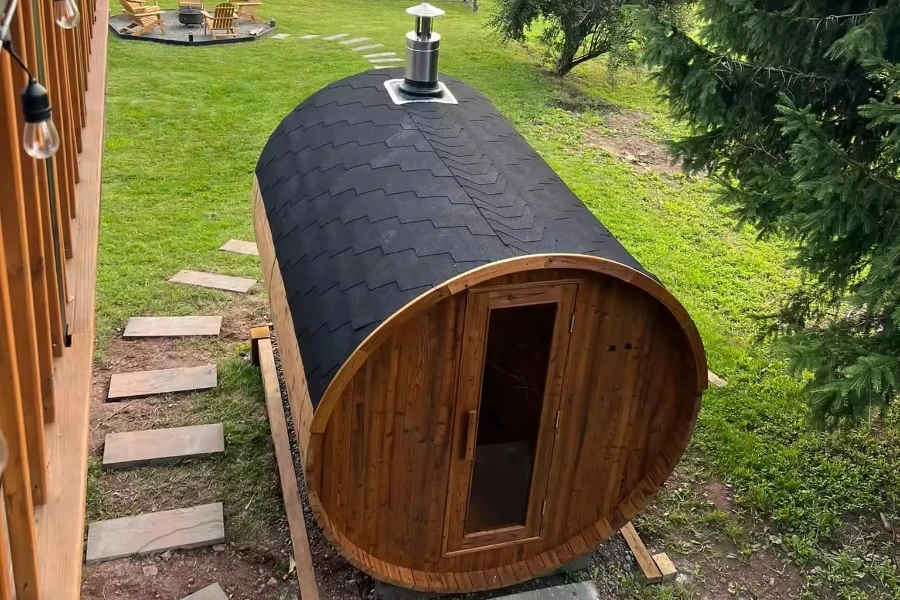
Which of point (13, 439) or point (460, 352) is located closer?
point (13, 439)

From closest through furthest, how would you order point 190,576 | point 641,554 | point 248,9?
point 190,576, point 641,554, point 248,9

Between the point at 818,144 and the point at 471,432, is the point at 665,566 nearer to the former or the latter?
the point at 471,432

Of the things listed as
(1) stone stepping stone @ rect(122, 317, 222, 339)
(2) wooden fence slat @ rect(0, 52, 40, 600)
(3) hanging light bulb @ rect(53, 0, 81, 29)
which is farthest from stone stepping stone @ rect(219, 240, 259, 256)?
(2) wooden fence slat @ rect(0, 52, 40, 600)

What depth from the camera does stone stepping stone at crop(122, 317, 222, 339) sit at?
720cm

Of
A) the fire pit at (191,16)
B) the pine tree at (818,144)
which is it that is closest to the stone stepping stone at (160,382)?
the pine tree at (818,144)

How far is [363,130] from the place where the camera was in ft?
17.5

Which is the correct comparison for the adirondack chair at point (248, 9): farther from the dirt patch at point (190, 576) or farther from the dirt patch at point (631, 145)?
the dirt patch at point (190, 576)

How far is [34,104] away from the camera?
1.51 m

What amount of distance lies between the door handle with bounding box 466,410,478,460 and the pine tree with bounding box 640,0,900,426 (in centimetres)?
200

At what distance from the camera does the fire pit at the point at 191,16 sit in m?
17.6

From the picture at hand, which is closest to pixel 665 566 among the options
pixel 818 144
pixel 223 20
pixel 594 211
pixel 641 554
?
pixel 641 554

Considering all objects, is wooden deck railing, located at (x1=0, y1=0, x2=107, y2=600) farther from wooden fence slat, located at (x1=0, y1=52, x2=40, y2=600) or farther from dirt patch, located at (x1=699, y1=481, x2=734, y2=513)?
dirt patch, located at (x1=699, y1=481, x2=734, y2=513)

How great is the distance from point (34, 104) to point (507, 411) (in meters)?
4.17

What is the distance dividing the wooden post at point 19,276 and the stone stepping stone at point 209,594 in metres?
2.85
